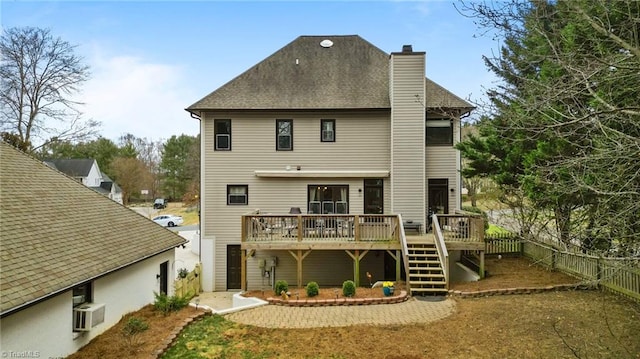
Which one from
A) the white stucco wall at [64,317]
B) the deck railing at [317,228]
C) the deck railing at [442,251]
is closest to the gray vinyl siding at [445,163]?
the deck railing at [442,251]

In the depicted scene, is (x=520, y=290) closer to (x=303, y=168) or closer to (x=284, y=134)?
(x=303, y=168)

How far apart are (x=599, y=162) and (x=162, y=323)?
921cm

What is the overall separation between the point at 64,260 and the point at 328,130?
999 cm

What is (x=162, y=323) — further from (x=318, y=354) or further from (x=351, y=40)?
(x=351, y=40)

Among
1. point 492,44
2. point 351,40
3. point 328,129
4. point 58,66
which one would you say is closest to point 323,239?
point 328,129

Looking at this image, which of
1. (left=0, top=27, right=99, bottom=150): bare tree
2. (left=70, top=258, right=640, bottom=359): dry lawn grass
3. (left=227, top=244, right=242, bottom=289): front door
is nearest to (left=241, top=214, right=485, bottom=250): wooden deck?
(left=227, top=244, right=242, bottom=289): front door

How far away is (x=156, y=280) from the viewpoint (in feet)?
33.0

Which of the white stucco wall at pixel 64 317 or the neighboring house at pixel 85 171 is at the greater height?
the neighboring house at pixel 85 171

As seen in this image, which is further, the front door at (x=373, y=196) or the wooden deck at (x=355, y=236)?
the front door at (x=373, y=196)

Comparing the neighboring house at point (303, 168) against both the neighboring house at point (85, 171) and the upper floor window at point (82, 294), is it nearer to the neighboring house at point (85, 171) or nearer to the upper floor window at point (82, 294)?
the upper floor window at point (82, 294)

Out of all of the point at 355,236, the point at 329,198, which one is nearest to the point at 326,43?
the point at 329,198

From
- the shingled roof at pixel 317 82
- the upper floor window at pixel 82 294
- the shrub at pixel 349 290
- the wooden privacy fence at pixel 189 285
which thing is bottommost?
the wooden privacy fence at pixel 189 285

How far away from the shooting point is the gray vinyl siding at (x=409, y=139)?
544 inches

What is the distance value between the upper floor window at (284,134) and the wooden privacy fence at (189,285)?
5.81 m
